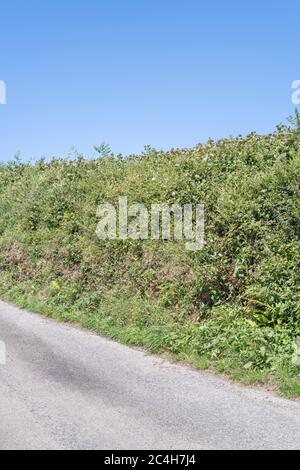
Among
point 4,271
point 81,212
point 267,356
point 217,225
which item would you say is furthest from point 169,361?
point 4,271

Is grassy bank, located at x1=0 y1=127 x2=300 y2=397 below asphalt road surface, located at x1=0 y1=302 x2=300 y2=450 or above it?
above

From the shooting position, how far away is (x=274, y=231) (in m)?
11.2

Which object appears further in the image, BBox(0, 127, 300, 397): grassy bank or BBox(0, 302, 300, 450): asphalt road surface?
BBox(0, 127, 300, 397): grassy bank

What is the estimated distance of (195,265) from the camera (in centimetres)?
1177

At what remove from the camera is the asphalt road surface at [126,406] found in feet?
21.1

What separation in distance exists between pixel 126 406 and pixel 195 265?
15.5 feet

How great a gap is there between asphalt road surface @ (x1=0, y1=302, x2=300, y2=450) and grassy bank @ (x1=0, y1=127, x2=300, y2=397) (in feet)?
2.28

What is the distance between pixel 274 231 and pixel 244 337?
2.61 meters

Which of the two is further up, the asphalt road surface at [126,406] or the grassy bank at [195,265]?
the grassy bank at [195,265]

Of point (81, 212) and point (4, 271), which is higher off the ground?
point (81, 212)

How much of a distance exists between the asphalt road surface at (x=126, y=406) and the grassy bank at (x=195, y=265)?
69cm

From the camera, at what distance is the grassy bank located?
985cm

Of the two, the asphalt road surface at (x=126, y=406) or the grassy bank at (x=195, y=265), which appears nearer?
the asphalt road surface at (x=126, y=406)

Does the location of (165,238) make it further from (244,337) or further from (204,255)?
(244,337)
